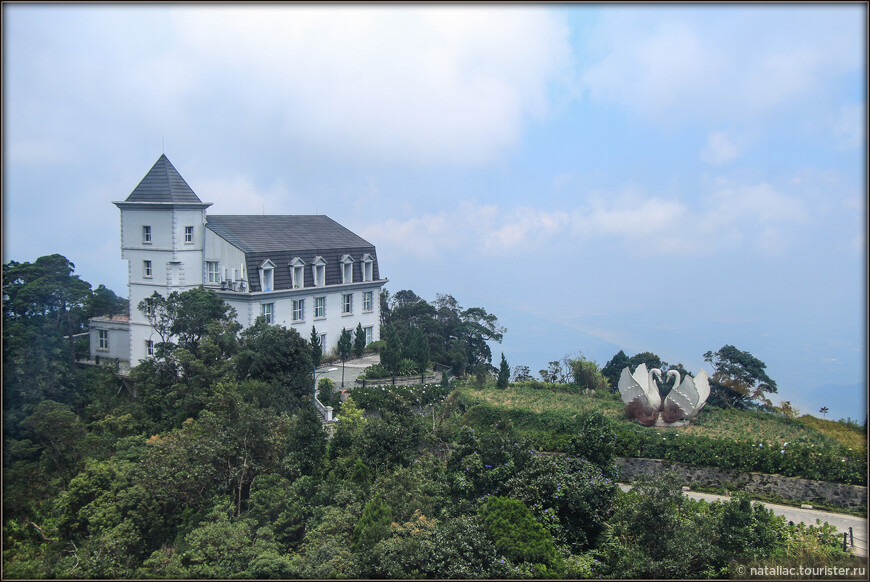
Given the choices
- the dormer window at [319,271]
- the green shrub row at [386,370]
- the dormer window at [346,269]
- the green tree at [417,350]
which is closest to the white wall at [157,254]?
the dormer window at [319,271]

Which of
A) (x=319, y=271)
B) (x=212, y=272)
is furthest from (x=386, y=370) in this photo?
(x=212, y=272)

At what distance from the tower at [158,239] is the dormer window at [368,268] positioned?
8.16 metres

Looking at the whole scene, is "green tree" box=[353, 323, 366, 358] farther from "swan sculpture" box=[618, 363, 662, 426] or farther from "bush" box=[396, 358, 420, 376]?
"swan sculpture" box=[618, 363, 662, 426]

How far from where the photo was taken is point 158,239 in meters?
27.3

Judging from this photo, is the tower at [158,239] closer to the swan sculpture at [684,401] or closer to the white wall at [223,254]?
the white wall at [223,254]

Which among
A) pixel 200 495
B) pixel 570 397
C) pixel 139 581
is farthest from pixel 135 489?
pixel 570 397

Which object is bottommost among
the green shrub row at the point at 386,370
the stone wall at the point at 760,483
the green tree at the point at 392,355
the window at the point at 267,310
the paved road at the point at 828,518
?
the paved road at the point at 828,518

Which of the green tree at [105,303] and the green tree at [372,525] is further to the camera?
the green tree at [105,303]

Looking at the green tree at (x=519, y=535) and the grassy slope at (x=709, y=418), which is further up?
the grassy slope at (x=709, y=418)

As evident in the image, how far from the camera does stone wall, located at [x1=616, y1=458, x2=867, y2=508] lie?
16266mm

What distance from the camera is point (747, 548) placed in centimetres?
1228

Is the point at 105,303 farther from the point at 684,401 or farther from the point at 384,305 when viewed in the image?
the point at 684,401

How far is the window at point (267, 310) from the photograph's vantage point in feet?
91.4

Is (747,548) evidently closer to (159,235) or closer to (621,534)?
(621,534)
